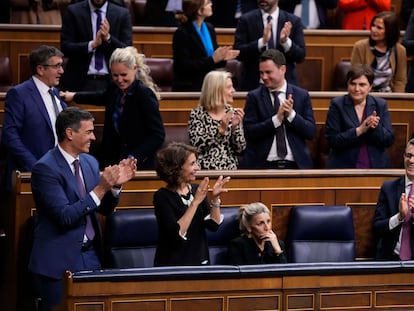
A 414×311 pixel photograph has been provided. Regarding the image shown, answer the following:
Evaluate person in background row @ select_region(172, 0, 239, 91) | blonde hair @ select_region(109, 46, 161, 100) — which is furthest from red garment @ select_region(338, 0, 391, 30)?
blonde hair @ select_region(109, 46, 161, 100)

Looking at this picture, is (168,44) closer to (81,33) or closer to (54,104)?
(81,33)

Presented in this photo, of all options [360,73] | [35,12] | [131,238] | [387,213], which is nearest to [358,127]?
[360,73]

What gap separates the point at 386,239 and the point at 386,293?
1.03 m

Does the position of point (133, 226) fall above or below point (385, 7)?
below

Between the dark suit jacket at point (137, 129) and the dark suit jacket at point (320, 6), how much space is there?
2605mm

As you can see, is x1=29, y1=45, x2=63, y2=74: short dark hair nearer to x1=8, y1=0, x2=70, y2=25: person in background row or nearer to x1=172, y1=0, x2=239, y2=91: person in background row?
x1=172, y1=0, x2=239, y2=91: person in background row

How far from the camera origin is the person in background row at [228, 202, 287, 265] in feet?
16.8

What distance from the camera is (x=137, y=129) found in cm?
580

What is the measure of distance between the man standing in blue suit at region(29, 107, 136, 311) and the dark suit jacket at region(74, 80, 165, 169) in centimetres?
89

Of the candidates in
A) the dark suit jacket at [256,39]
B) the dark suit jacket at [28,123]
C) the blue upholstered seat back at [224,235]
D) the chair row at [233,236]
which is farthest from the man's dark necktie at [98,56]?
the blue upholstered seat back at [224,235]

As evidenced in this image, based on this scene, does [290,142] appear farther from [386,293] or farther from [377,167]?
[386,293]

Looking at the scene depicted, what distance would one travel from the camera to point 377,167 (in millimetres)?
6320

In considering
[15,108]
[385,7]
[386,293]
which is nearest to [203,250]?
[386,293]

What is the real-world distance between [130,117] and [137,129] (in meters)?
0.07
